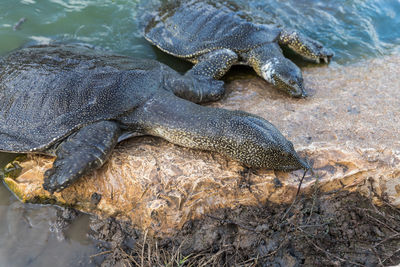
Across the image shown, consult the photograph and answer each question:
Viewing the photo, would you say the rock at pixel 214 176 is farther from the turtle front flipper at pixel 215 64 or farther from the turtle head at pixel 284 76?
the turtle front flipper at pixel 215 64

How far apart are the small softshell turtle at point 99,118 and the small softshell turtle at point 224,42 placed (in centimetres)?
122

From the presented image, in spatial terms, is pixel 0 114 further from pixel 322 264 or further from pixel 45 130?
pixel 322 264

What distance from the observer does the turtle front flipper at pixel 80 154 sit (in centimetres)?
292

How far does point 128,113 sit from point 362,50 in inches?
153

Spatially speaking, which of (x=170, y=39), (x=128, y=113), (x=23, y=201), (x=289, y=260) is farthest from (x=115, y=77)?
(x=289, y=260)

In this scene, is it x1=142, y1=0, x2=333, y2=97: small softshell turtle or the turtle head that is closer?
the turtle head

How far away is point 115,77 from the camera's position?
3.37 meters

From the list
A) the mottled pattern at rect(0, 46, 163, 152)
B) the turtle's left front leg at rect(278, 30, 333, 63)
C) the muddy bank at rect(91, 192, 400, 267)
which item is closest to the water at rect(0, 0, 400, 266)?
the turtle's left front leg at rect(278, 30, 333, 63)

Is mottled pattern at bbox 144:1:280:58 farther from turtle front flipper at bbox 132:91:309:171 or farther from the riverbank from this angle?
the riverbank

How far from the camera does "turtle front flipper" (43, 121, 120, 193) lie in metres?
2.92

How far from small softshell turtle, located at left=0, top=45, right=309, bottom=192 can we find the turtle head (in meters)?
1.28

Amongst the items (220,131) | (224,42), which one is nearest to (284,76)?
(224,42)

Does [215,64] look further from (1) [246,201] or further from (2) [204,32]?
(1) [246,201]

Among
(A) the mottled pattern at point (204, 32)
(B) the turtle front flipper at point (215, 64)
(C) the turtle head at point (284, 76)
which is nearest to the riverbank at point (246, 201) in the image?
(C) the turtle head at point (284, 76)
